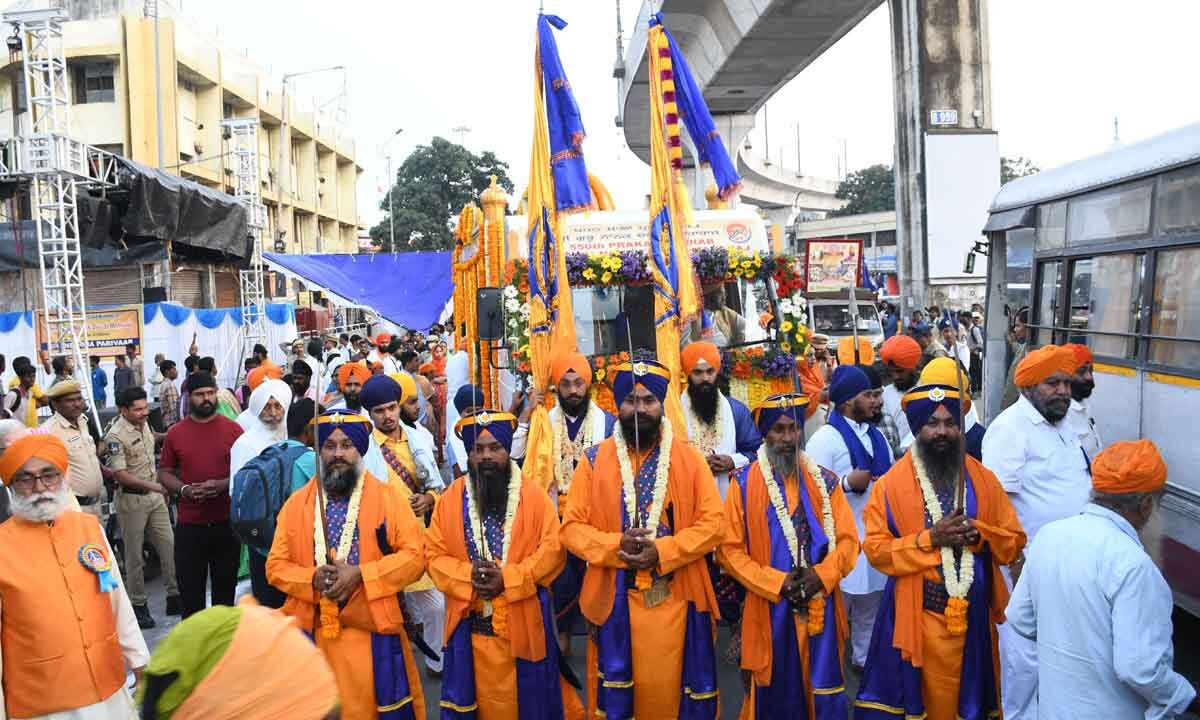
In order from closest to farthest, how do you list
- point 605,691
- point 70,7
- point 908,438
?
1. point 605,691
2. point 908,438
3. point 70,7

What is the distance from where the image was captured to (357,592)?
4.60 metres

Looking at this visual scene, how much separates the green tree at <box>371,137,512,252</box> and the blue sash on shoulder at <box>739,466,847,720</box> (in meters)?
41.6

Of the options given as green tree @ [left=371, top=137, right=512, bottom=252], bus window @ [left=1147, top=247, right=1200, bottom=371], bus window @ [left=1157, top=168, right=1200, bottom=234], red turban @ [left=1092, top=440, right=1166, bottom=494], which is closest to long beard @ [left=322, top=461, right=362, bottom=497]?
red turban @ [left=1092, top=440, right=1166, bottom=494]

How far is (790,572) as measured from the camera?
15.7 ft

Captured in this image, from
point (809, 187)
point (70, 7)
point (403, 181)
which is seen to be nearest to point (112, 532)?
point (70, 7)

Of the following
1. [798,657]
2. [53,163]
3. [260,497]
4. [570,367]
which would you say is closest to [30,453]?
[260,497]

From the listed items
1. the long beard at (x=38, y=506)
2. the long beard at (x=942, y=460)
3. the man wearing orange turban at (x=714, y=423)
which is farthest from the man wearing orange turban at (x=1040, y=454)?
the long beard at (x=38, y=506)

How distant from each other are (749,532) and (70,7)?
116 feet

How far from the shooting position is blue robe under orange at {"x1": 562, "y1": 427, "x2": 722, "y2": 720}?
4875mm

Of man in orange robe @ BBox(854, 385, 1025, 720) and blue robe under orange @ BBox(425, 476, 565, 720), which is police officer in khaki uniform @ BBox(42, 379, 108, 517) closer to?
blue robe under orange @ BBox(425, 476, 565, 720)

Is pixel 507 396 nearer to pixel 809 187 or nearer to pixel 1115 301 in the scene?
pixel 1115 301

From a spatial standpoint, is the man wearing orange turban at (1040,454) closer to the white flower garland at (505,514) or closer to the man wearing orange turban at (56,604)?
the white flower garland at (505,514)

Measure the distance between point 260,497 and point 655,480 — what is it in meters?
1.99

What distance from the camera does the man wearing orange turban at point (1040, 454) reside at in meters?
5.23
